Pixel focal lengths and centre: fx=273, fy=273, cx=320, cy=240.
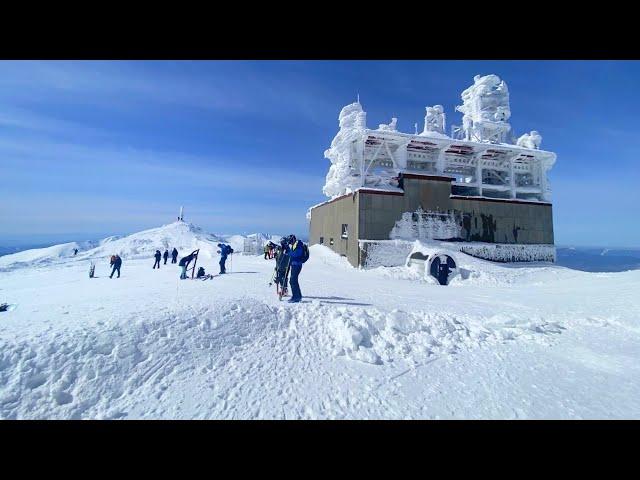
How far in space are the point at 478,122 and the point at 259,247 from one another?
2588 cm

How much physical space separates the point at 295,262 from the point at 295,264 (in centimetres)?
8

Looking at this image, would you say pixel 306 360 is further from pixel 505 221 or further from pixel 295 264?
pixel 505 221

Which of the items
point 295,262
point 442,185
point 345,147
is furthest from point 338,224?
point 295,262

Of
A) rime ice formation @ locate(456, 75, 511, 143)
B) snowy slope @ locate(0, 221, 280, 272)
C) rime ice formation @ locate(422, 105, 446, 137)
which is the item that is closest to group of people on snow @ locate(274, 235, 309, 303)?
snowy slope @ locate(0, 221, 280, 272)

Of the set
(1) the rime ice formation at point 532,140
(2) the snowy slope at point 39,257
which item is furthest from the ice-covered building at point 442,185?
(2) the snowy slope at point 39,257

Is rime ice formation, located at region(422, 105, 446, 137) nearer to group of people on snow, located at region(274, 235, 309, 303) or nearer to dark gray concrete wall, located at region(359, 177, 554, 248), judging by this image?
dark gray concrete wall, located at region(359, 177, 554, 248)

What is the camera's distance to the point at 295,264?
8.42 m

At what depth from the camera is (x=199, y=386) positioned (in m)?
4.62

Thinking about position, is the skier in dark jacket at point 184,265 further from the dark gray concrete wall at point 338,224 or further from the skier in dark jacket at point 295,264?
the dark gray concrete wall at point 338,224

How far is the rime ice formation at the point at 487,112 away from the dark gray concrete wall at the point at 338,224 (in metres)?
14.8

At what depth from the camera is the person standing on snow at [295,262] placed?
8.34m

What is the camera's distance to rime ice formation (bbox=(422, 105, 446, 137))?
25.6 meters

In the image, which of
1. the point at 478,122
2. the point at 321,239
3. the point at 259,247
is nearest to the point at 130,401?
the point at 321,239
